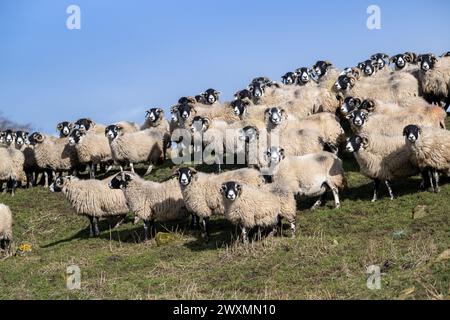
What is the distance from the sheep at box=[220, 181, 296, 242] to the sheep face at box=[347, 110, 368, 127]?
16.8 ft

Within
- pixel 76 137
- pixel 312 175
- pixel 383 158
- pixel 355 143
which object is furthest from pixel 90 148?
pixel 383 158

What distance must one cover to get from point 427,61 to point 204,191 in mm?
10222

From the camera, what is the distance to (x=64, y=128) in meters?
26.9

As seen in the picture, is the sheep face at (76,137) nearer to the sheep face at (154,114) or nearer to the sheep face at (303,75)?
the sheep face at (154,114)

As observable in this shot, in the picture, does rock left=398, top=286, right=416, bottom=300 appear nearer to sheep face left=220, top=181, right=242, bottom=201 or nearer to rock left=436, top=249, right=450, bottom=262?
rock left=436, top=249, right=450, bottom=262

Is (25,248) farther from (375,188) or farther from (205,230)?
(375,188)

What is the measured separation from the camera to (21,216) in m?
22.0

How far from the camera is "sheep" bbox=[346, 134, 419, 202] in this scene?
18469mm

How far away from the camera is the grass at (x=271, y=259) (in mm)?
12953

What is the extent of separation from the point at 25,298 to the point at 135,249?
366cm

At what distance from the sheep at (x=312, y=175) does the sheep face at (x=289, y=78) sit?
1144 cm

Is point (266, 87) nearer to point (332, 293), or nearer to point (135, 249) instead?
point (135, 249)

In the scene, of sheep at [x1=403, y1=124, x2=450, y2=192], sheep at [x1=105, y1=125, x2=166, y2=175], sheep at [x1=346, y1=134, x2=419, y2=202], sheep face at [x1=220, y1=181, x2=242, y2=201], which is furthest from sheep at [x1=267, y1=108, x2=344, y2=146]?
sheep face at [x1=220, y1=181, x2=242, y2=201]
